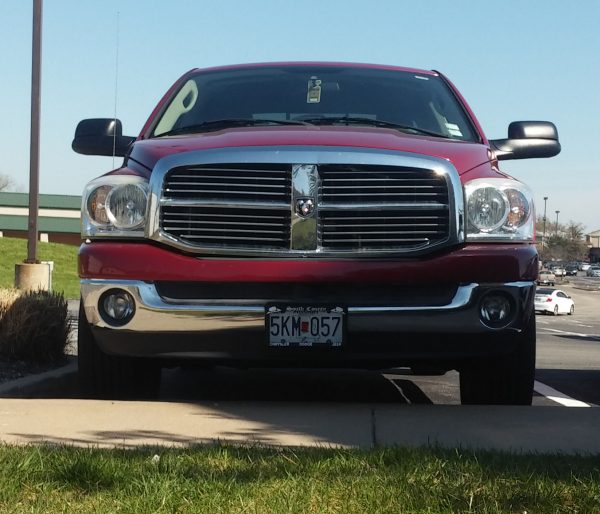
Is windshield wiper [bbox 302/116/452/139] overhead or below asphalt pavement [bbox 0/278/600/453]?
overhead

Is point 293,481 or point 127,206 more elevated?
point 127,206

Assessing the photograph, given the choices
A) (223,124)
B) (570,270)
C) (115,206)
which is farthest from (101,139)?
(570,270)

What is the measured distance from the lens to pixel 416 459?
3613 millimetres

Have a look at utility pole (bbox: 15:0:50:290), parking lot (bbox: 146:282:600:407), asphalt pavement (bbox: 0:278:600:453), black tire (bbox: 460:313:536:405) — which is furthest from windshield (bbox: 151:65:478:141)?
utility pole (bbox: 15:0:50:290)

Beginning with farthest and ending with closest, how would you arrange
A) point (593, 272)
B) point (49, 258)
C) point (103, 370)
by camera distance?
point (593, 272), point (49, 258), point (103, 370)

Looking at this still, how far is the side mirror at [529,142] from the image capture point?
6090 mm

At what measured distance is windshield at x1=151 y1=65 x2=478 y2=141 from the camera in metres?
5.99

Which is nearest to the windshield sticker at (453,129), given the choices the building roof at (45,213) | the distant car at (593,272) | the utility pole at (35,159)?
the utility pole at (35,159)

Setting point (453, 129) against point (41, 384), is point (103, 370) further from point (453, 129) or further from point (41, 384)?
point (453, 129)

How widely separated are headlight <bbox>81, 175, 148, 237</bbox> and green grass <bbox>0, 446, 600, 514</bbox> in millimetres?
1437

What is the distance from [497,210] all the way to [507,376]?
95 centimetres

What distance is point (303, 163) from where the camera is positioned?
4.88 m

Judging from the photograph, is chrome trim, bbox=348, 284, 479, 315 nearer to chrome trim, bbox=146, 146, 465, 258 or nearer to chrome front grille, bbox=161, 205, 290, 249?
chrome trim, bbox=146, 146, 465, 258

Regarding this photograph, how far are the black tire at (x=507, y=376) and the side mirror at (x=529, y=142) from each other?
4.45ft
